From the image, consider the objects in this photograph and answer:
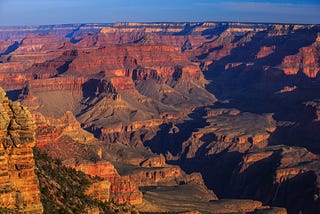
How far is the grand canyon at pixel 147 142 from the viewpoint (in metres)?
26.7

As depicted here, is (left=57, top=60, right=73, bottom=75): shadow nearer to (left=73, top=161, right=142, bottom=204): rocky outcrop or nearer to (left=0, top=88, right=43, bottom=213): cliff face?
(left=73, top=161, right=142, bottom=204): rocky outcrop

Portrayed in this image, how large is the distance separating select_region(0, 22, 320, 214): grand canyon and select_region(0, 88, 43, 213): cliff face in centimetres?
3

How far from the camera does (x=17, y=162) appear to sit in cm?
2236

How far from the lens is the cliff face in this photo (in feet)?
72.1

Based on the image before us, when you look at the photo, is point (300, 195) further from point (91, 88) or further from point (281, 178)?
point (91, 88)

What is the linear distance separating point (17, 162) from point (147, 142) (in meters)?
112

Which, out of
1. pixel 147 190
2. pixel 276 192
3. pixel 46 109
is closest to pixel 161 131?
pixel 46 109

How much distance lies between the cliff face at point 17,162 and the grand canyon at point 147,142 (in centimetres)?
3

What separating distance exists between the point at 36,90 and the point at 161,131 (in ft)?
102

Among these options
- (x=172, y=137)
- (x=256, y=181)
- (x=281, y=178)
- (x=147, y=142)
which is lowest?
(x=256, y=181)

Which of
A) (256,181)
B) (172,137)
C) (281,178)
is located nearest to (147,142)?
(172,137)

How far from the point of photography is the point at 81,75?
17250 centimetres

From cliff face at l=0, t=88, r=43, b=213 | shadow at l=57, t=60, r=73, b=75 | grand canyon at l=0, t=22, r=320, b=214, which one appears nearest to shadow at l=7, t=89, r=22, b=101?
grand canyon at l=0, t=22, r=320, b=214

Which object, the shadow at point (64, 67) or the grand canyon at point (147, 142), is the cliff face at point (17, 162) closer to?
the grand canyon at point (147, 142)
